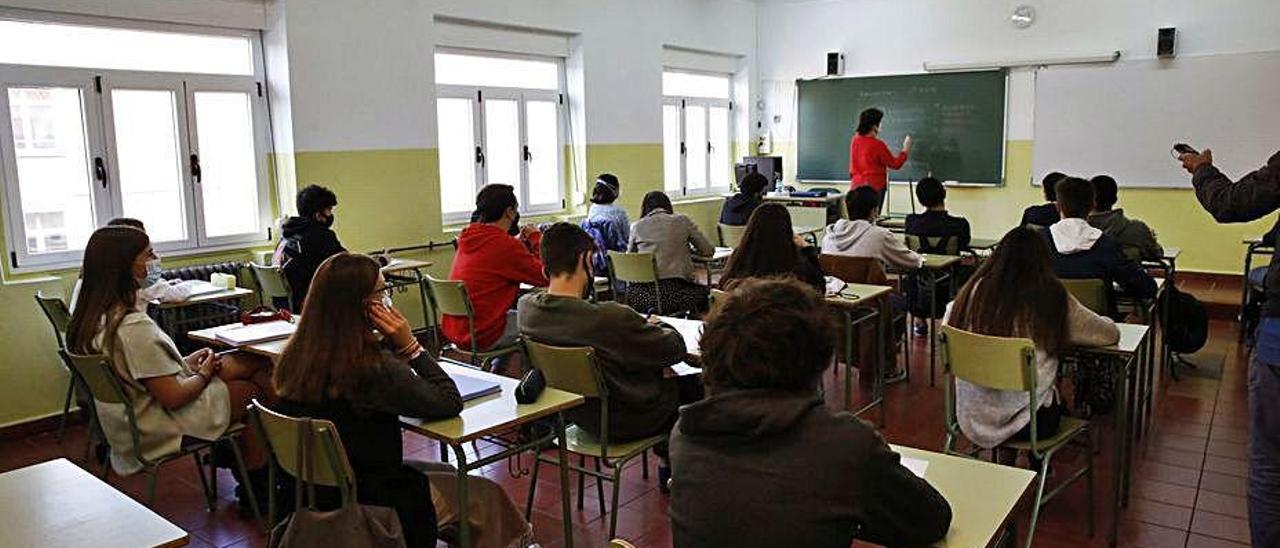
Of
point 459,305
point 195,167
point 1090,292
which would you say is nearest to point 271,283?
point 195,167

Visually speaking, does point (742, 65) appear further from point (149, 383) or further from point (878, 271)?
point (149, 383)

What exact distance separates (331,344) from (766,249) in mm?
2166

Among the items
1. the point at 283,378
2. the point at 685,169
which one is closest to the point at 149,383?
the point at 283,378

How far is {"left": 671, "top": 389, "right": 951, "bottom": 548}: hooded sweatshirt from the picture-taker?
155 centimetres

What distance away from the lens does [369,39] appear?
247 inches

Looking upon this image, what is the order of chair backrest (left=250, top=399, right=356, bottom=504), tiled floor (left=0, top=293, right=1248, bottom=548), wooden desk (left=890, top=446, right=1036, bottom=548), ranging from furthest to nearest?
tiled floor (left=0, top=293, right=1248, bottom=548)
chair backrest (left=250, top=399, right=356, bottom=504)
wooden desk (left=890, top=446, right=1036, bottom=548)

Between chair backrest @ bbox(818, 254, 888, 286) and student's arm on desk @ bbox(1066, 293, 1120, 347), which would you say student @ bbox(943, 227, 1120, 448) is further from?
chair backrest @ bbox(818, 254, 888, 286)

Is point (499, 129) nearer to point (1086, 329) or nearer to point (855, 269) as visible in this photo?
point (855, 269)

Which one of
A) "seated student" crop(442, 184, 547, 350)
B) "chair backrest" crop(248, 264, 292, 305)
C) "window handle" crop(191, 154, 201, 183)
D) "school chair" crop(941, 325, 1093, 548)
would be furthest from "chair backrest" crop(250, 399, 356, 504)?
"window handle" crop(191, 154, 201, 183)

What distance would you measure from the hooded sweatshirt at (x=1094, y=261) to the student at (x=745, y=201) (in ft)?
8.80

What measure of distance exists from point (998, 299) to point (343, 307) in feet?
6.98

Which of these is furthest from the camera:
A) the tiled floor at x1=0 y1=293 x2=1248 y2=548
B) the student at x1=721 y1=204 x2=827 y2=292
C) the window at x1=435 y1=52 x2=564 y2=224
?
the window at x1=435 y1=52 x2=564 y2=224

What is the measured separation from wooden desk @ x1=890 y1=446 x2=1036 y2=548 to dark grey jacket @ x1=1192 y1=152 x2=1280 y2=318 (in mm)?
974

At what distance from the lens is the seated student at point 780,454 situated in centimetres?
155
